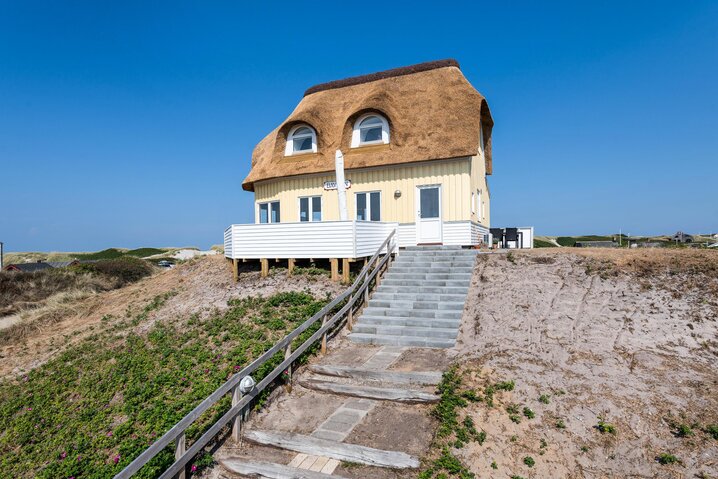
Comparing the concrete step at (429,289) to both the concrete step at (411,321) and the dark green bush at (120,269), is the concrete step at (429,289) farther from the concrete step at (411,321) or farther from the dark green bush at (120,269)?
the dark green bush at (120,269)

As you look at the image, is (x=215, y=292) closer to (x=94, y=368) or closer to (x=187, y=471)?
(x=94, y=368)

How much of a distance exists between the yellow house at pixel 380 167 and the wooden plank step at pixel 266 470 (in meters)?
8.63

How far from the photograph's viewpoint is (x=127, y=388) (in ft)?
30.2

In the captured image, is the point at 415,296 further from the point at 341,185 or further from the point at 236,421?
the point at 236,421

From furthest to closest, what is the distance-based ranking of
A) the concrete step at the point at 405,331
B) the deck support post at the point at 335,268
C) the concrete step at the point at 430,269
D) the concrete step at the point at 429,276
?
the deck support post at the point at 335,268 < the concrete step at the point at 430,269 < the concrete step at the point at 429,276 < the concrete step at the point at 405,331

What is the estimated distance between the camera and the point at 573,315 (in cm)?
982

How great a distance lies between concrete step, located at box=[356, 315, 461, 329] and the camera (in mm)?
10448

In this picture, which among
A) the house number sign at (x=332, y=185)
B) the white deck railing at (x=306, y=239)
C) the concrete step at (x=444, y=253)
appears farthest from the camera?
the house number sign at (x=332, y=185)

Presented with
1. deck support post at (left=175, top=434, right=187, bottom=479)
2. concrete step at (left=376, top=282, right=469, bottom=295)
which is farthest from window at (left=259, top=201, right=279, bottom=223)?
deck support post at (left=175, top=434, right=187, bottom=479)

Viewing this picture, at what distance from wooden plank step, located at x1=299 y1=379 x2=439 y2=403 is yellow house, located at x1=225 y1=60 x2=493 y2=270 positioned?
6562 mm

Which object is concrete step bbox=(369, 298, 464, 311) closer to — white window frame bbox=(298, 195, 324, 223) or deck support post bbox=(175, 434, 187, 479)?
deck support post bbox=(175, 434, 187, 479)

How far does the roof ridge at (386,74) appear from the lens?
19.7 m

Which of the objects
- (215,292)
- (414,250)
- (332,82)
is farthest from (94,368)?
(332,82)

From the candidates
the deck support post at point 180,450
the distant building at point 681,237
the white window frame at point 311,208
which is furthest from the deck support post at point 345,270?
the distant building at point 681,237
